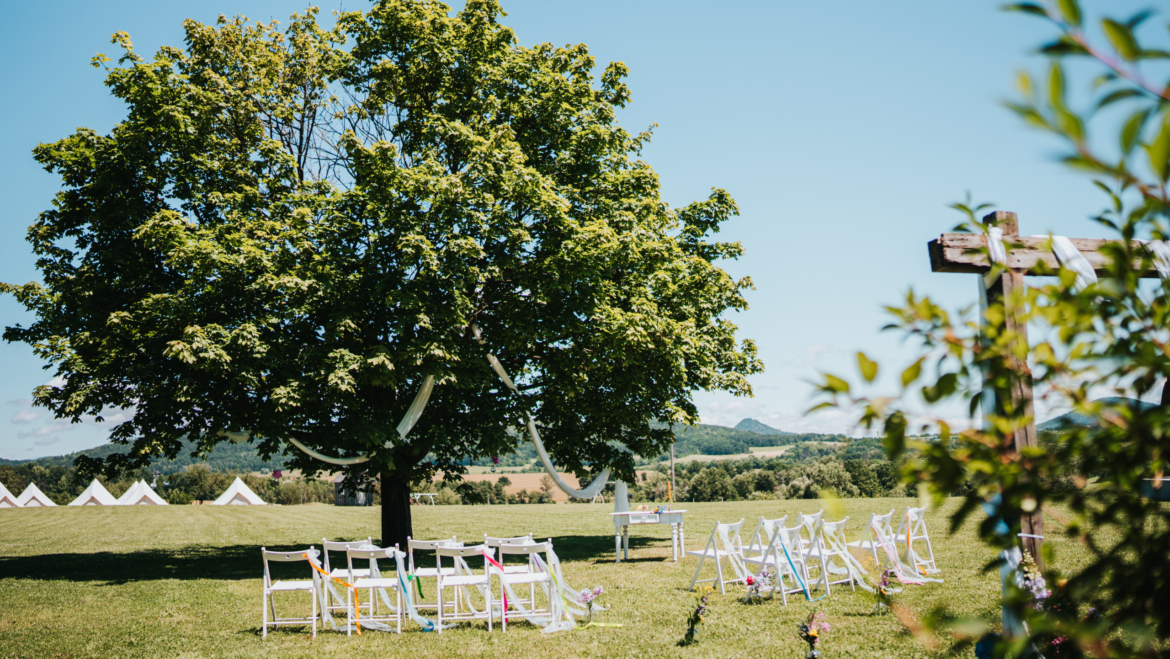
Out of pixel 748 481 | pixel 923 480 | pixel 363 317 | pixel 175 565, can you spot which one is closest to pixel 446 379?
pixel 363 317

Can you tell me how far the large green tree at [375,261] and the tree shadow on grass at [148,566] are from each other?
6.83ft

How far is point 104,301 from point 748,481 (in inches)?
1612

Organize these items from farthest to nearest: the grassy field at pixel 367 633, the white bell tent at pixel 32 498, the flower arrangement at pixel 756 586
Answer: the white bell tent at pixel 32 498 → the flower arrangement at pixel 756 586 → the grassy field at pixel 367 633

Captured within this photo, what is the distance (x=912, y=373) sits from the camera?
1319mm

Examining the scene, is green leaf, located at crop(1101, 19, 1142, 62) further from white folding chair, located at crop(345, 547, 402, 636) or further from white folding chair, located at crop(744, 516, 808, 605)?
white folding chair, located at crop(744, 516, 808, 605)

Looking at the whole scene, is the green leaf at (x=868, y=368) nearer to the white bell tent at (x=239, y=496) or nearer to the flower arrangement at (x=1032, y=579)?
the flower arrangement at (x=1032, y=579)

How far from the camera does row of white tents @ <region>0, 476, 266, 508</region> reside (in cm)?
5041

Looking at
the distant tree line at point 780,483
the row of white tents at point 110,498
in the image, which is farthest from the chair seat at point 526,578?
the row of white tents at point 110,498

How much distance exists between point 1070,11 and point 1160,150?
0.78 ft

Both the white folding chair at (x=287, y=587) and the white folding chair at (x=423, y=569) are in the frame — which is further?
the white folding chair at (x=423, y=569)

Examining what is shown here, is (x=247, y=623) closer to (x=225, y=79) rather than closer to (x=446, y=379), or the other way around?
(x=446, y=379)

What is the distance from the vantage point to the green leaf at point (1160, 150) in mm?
1036

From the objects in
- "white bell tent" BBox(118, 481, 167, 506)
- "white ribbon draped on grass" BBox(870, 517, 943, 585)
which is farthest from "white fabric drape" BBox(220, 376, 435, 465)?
"white bell tent" BBox(118, 481, 167, 506)

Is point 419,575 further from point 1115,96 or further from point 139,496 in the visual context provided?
point 139,496
